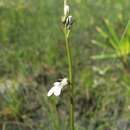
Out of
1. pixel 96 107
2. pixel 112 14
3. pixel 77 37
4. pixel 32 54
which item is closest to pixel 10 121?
pixel 96 107

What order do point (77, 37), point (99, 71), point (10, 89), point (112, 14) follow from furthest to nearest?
point (112, 14) < point (77, 37) < point (99, 71) < point (10, 89)

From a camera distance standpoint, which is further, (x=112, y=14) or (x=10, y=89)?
(x=112, y=14)

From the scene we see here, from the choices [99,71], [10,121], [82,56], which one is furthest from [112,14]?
[10,121]

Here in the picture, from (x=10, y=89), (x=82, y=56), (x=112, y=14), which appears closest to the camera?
(x=10, y=89)

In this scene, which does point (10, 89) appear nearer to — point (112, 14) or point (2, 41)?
point (2, 41)

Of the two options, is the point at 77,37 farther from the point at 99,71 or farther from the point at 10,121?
the point at 10,121

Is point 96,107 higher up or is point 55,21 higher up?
point 55,21
